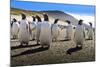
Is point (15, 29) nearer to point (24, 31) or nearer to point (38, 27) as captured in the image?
point (24, 31)

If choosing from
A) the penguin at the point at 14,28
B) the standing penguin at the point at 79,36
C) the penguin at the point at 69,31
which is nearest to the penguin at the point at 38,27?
the penguin at the point at 14,28

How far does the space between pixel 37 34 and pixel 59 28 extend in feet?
0.96

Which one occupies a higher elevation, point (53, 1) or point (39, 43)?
point (53, 1)

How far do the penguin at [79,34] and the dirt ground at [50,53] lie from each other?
0.06 meters

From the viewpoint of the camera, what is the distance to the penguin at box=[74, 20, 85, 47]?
273 centimetres

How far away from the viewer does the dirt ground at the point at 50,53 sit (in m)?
2.45

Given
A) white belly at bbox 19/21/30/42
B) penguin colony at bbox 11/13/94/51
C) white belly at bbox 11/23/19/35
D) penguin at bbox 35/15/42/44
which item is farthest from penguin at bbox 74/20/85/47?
white belly at bbox 11/23/19/35

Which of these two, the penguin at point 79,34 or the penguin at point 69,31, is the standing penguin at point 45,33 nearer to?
the penguin at point 69,31

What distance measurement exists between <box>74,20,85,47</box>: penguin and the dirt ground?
0.19 feet

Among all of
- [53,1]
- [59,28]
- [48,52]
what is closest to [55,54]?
[48,52]

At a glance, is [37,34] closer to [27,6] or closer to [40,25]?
[40,25]

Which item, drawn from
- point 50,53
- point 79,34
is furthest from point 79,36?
point 50,53

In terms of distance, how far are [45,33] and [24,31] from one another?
0.26 meters
